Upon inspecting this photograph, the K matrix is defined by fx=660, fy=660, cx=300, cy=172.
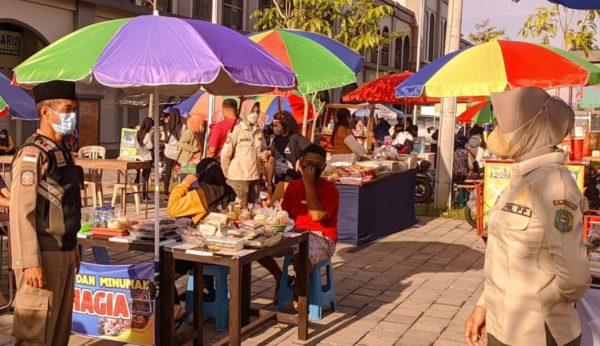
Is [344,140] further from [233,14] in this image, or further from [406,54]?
[406,54]

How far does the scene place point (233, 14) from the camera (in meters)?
31.1

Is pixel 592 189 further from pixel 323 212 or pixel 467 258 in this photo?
pixel 323 212

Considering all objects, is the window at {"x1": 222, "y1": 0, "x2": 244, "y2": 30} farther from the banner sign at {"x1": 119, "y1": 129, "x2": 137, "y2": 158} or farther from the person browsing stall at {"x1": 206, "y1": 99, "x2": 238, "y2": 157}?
the person browsing stall at {"x1": 206, "y1": 99, "x2": 238, "y2": 157}

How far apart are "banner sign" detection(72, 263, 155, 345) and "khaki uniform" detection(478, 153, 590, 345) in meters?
2.80

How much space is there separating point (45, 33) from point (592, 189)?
55.7ft

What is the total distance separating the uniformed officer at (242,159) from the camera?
32.7ft

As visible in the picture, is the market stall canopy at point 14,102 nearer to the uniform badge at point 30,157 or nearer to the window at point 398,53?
the uniform badge at point 30,157

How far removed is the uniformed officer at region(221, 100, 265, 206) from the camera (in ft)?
32.7

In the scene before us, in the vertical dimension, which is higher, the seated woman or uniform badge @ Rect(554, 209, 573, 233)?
uniform badge @ Rect(554, 209, 573, 233)

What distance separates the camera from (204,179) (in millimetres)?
5898

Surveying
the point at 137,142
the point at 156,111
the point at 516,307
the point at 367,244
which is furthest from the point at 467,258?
the point at 137,142

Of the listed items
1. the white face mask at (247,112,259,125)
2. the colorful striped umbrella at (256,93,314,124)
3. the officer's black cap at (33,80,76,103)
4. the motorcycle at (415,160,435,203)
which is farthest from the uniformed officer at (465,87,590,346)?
the colorful striped umbrella at (256,93,314,124)

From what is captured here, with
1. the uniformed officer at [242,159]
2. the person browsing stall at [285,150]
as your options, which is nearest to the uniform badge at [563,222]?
the uniformed officer at [242,159]

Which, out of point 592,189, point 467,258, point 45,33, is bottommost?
point 467,258
